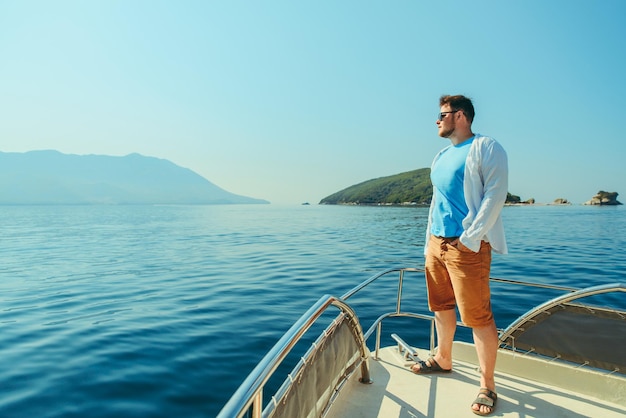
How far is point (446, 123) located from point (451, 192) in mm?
523

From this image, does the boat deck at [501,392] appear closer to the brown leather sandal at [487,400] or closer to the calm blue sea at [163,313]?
the brown leather sandal at [487,400]

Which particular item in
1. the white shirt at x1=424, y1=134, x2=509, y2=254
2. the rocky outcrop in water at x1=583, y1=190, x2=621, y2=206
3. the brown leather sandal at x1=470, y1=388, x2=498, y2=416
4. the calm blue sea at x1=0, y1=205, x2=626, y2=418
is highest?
the rocky outcrop in water at x1=583, y1=190, x2=621, y2=206

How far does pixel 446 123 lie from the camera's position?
2.80m

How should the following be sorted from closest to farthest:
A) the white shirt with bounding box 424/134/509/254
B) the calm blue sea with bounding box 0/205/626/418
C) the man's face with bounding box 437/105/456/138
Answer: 1. the white shirt with bounding box 424/134/509/254
2. the man's face with bounding box 437/105/456/138
3. the calm blue sea with bounding box 0/205/626/418

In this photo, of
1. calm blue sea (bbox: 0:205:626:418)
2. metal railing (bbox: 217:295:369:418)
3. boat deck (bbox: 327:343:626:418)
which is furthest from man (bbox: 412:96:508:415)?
calm blue sea (bbox: 0:205:626:418)

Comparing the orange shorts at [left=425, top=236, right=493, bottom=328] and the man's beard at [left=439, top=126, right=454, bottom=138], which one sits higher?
the man's beard at [left=439, top=126, right=454, bottom=138]

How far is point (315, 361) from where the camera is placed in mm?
2061

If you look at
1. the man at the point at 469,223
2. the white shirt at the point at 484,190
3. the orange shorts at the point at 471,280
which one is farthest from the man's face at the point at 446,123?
the orange shorts at the point at 471,280

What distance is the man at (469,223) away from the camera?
2469mm

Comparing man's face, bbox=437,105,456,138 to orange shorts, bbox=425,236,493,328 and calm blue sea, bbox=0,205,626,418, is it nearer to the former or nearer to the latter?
orange shorts, bbox=425,236,493,328

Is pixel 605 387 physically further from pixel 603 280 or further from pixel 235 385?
pixel 603 280

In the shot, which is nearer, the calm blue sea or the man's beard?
the man's beard

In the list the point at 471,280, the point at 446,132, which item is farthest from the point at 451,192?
the point at 471,280

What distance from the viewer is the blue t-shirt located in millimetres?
2662
